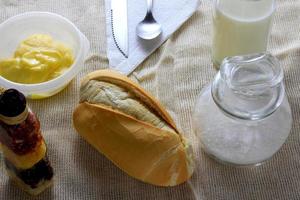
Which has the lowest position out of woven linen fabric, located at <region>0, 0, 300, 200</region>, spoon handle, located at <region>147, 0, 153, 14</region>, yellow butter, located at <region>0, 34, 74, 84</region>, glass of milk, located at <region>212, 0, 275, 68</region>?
woven linen fabric, located at <region>0, 0, 300, 200</region>

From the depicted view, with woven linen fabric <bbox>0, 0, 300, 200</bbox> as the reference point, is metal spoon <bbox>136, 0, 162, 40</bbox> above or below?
above

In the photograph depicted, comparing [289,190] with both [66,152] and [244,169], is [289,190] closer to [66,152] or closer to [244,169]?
[244,169]

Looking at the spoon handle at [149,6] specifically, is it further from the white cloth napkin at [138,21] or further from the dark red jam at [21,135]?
the dark red jam at [21,135]

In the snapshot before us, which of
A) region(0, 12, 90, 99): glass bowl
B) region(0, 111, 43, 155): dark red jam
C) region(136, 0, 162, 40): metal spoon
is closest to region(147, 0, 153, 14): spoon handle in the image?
region(136, 0, 162, 40): metal spoon

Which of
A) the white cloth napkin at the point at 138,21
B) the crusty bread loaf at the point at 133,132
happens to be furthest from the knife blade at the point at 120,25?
the crusty bread loaf at the point at 133,132

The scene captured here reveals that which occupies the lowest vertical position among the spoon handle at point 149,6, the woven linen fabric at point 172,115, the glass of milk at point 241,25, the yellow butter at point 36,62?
the woven linen fabric at point 172,115

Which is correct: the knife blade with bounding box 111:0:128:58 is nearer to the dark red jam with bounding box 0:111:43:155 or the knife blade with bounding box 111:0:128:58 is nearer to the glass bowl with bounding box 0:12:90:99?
the glass bowl with bounding box 0:12:90:99
